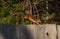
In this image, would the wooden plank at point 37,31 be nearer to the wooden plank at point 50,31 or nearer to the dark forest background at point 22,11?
the wooden plank at point 50,31

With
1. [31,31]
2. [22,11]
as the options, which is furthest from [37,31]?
[22,11]

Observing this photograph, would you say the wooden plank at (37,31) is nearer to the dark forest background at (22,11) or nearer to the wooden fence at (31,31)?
the wooden fence at (31,31)

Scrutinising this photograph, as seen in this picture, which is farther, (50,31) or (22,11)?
(22,11)

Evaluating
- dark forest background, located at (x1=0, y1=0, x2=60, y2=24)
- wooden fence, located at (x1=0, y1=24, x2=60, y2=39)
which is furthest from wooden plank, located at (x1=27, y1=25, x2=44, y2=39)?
dark forest background, located at (x1=0, y1=0, x2=60, y2=24)

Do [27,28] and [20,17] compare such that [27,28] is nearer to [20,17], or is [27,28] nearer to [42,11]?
[20,17]

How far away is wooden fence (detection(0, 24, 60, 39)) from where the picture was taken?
1763 mm

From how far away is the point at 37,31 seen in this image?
179cm

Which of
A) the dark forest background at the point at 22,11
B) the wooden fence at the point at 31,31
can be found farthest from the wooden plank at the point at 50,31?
the dark forest background at the point at 22,11

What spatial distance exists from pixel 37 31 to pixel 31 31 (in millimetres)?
53

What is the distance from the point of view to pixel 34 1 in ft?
13.3

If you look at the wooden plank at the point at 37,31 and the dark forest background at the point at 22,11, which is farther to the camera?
the dark forest background at the point at 22,11

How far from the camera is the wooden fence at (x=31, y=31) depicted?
1763 mm

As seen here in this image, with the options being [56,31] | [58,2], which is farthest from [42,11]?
[56,31]

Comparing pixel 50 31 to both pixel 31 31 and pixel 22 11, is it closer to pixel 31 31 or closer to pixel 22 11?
pixel 31 31
